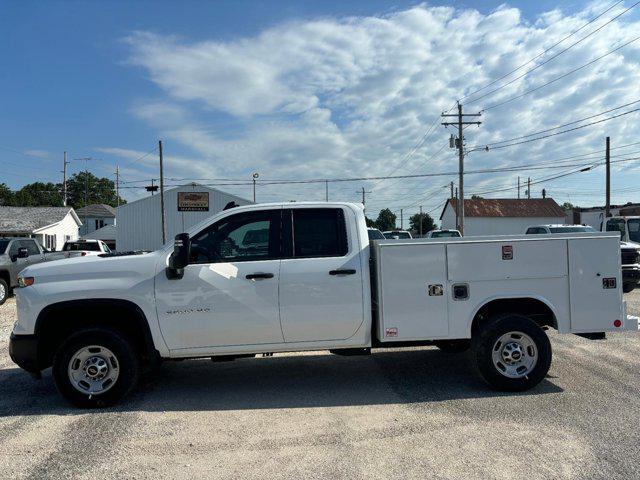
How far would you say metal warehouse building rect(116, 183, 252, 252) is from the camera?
4541 centimetres

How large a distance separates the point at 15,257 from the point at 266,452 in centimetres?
1239

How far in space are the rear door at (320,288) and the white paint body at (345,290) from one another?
11mm

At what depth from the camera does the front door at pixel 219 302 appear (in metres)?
5.09

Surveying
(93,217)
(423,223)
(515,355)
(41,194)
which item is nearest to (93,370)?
(515,355)

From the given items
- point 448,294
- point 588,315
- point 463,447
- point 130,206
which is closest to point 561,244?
point 588,315

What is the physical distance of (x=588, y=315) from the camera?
5441 mm

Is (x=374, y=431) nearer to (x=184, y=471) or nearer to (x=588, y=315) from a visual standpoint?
(x=184, y=471)

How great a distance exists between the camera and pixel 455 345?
6.47 m

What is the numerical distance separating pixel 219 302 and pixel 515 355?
3.15m

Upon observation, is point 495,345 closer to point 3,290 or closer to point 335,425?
point 335,425

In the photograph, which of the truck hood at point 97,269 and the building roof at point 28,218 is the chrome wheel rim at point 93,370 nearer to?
the truck hood at point 97,269

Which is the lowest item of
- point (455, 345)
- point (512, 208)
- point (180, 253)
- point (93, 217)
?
point (455, 345)

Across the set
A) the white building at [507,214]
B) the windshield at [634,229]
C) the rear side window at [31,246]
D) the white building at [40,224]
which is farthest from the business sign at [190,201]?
the windshield at [634,229]

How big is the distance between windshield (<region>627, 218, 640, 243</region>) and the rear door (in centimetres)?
1543
